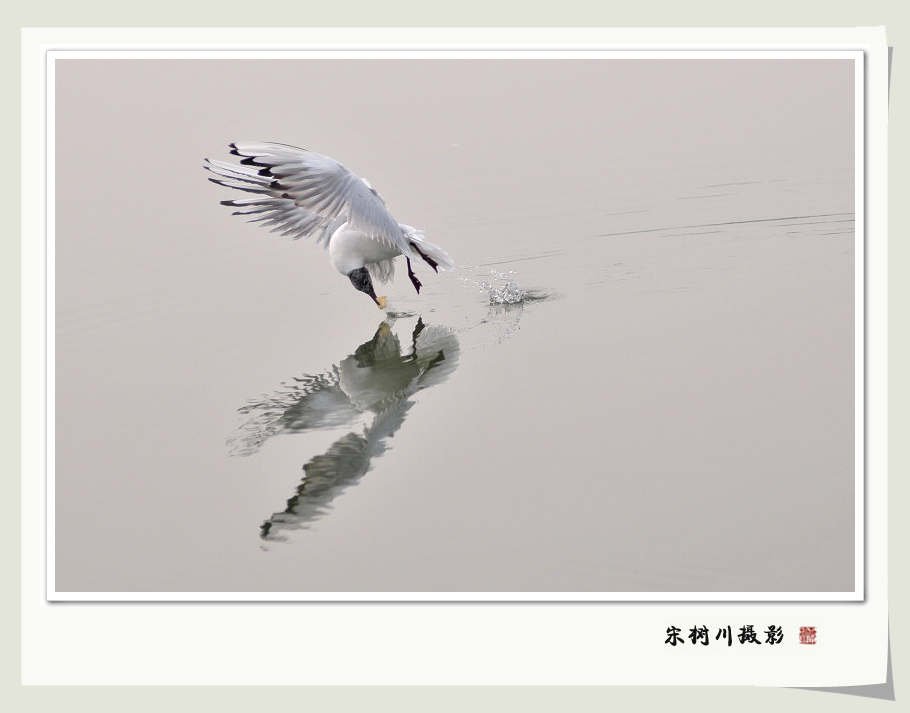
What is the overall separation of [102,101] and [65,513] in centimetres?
137

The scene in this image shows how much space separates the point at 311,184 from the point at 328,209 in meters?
0.16

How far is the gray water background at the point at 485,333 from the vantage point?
3.56 meters

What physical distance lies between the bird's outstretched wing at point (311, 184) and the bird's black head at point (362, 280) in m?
0.23

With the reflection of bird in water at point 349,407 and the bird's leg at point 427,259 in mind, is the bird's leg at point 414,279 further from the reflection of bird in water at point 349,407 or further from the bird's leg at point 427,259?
the reflection of bird in water at point 349,407

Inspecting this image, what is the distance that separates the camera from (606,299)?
5.06m

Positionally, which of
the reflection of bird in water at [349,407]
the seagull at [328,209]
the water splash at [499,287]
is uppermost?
the seagull at [328,209]

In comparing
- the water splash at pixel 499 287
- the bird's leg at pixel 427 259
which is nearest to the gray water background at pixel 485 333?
the water splash at pixel 499 287

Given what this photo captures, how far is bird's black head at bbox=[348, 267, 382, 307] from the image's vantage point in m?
5.27

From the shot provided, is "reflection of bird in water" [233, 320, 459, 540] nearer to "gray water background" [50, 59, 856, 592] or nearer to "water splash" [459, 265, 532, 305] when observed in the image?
"gray water background" [50, 59, 856, 592]

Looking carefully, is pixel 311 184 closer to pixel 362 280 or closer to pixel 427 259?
pixel 362 280

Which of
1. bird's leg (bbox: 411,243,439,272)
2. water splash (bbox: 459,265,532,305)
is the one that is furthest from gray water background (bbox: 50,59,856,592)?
bird's leg (bbox: 411,243,439,272)

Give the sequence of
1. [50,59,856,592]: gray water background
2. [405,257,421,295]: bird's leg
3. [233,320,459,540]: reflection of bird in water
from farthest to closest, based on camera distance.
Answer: [405,257,421,295]: bird's leg, [233,320,459,540]: reflection of bird in water, [50,59,856,592]: gray water background

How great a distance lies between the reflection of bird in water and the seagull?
13.5 inches

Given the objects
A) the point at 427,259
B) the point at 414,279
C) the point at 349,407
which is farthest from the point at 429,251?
the point at 349,407
